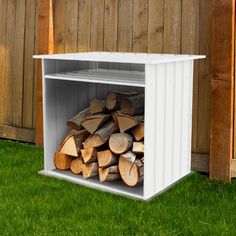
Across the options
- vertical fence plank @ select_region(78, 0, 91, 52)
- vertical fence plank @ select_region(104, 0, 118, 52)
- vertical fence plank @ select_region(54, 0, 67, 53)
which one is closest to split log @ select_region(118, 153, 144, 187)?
vertical fence plank @ select_region(104, 0, 118, 52)

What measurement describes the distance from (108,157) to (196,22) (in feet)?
4.74

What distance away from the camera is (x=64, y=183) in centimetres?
412

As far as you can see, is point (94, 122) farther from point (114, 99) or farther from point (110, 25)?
point (110, 25)

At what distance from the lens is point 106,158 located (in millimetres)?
4074

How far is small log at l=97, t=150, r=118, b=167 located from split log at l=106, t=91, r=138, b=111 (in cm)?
44

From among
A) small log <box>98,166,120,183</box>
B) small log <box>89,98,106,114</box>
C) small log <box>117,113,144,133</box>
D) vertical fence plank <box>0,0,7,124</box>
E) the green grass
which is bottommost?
the green grass

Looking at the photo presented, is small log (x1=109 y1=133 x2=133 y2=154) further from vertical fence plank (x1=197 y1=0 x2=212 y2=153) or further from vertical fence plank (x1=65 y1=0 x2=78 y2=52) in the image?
vertical fence plank (x1=65 y1=0 x2=78 y2=52)

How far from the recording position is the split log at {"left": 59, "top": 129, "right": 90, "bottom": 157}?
4.30 metres

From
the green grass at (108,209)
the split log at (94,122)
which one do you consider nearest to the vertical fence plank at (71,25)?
the split log at (94,122)

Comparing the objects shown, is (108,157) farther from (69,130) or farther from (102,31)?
(102,31)

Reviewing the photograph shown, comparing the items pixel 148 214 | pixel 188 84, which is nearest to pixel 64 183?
pixel 148 214

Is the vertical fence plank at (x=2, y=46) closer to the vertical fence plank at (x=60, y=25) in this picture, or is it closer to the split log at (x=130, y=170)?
the vertical fence plank at (x=60, y=25)

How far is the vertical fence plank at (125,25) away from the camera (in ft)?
15.2

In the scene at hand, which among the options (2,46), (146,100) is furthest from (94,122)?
(2,46)
